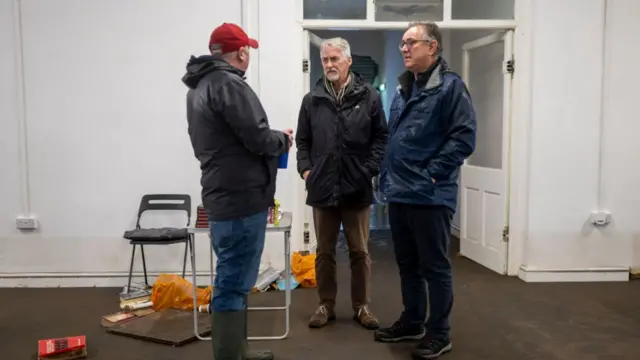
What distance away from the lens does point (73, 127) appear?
429 cm

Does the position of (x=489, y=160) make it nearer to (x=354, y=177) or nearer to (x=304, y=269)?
(x=304, y=269)

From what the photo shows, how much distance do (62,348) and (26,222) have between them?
69.2 inches

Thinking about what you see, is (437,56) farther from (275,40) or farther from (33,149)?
(33,149)

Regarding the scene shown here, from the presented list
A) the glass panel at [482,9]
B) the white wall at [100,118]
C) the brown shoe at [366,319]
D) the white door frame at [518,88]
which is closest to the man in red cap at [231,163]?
the brown shoe at [366,319]

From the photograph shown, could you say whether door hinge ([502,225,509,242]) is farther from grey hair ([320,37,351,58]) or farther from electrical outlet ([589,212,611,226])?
grey hair ([320,37,351,58])

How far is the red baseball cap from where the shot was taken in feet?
7.89

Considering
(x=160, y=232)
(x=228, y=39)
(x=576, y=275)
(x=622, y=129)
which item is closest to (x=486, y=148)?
(x=622, y=129)

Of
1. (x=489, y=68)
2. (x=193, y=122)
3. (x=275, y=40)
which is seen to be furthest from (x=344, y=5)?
(x=193, y=122)

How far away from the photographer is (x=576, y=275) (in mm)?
4449

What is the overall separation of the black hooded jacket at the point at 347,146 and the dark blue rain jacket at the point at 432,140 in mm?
352

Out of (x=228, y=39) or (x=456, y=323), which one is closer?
(x=228, y=39)

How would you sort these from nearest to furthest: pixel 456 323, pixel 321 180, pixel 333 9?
pixel 321 180, pixel 456 323, pixel 333 9

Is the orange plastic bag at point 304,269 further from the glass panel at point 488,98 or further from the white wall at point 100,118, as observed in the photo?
the glass panel at point 488,98

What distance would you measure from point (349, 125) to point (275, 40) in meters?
1.47
